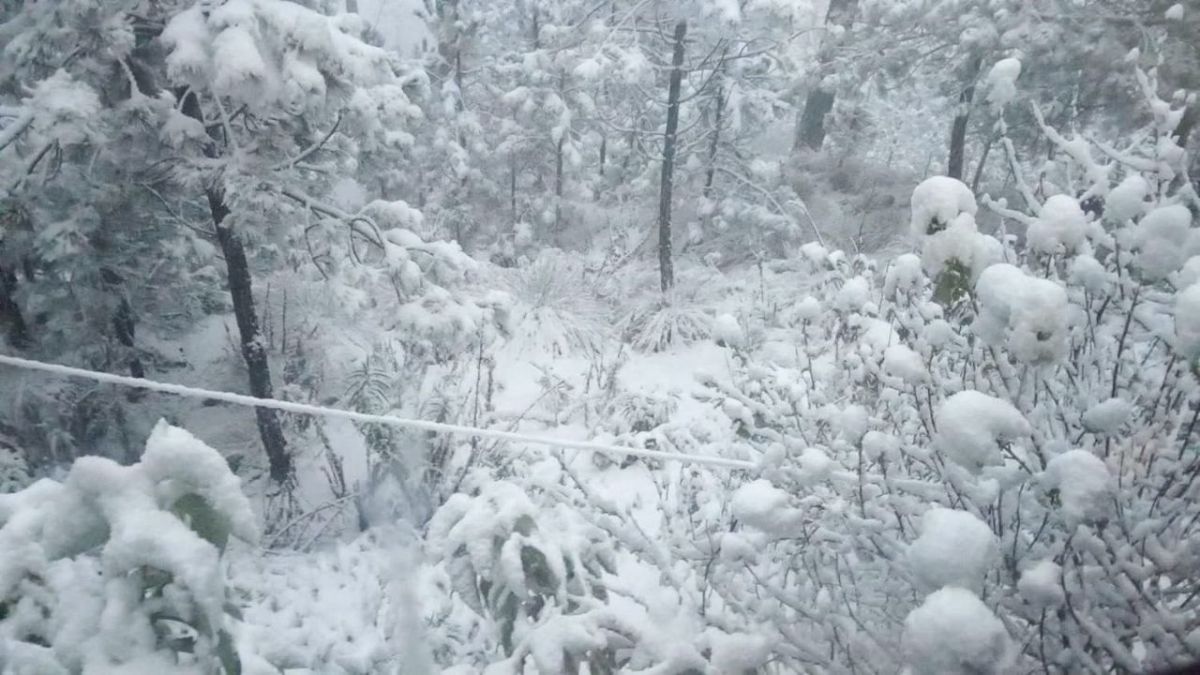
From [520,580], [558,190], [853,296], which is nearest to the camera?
[520,580]

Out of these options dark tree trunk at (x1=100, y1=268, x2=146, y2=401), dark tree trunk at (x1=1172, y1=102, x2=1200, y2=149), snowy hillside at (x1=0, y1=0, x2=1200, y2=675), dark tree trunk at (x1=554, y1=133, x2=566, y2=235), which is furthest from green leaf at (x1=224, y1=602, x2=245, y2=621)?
dark tree trunk at (x1=554, y1=133, x2=566, y2=235)

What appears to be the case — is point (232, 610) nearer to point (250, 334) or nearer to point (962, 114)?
point (250, 334)

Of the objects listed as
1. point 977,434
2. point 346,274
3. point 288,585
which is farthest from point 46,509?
point 346,274

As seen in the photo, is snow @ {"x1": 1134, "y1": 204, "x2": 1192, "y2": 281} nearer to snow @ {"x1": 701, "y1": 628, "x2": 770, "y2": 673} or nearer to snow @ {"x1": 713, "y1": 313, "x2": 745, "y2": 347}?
snow @ {"x1": 701, "y1": 628, "x2": 770, "y2": 673}

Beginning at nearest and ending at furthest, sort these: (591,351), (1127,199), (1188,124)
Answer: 1. (1127,199)
2. (1188,124)
3. (591,351)

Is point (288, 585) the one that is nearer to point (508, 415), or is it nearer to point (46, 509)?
point (508, 415)

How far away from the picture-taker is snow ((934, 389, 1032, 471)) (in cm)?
141

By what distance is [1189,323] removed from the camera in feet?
4.38

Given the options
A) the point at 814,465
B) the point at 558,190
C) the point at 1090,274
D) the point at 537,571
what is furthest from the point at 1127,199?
the point at 558,190

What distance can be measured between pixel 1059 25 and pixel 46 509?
971cm

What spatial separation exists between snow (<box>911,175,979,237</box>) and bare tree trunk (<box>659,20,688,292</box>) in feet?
22.4

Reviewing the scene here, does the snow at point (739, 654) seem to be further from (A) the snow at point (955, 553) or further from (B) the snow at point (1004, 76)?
(B) the snow at point (1004, 76)

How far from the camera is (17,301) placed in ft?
17.6

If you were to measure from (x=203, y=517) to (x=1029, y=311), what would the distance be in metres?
1.65
